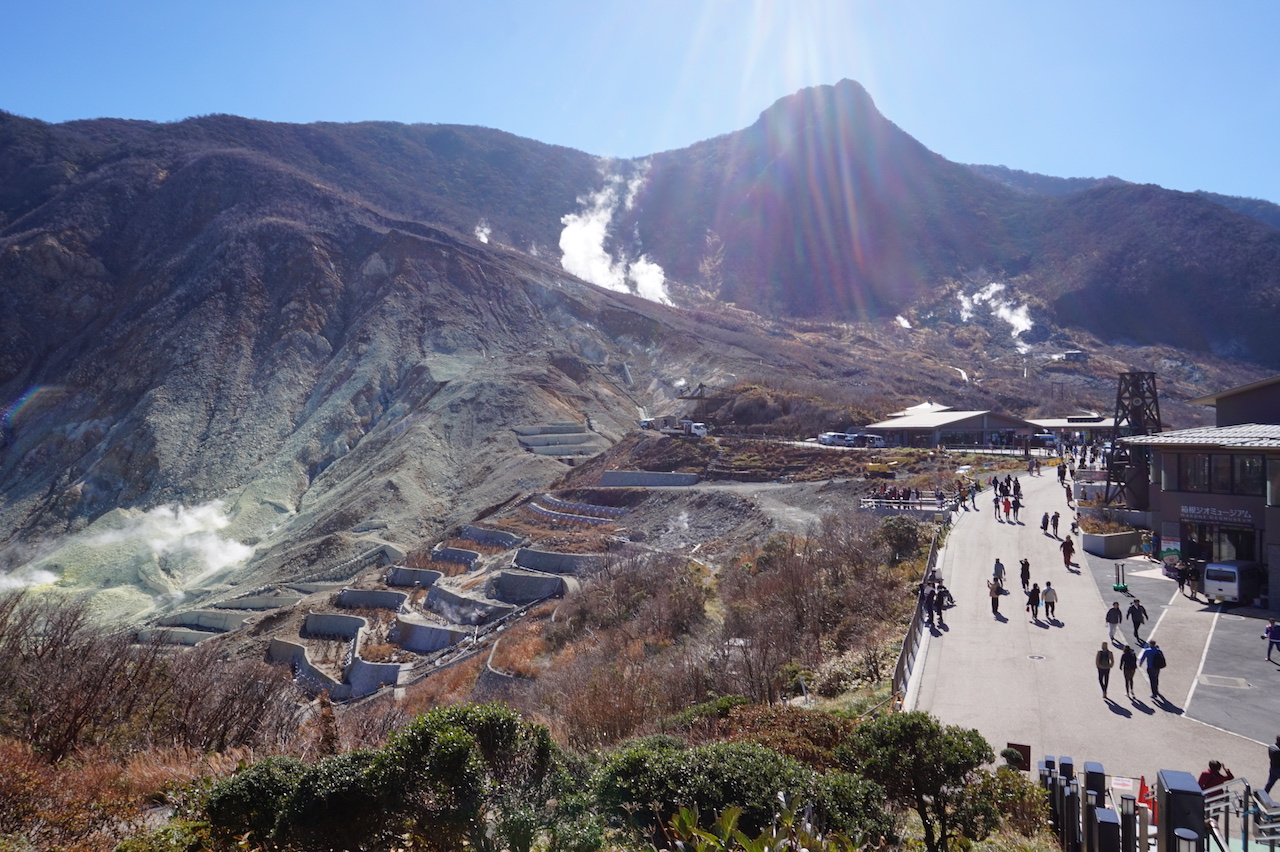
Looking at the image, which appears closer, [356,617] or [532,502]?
Answer: [356,617]

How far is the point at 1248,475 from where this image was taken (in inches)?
835

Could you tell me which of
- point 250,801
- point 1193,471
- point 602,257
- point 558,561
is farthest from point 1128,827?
point 602,257

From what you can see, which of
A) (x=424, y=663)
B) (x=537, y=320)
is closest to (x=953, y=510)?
(x=424, y=663)

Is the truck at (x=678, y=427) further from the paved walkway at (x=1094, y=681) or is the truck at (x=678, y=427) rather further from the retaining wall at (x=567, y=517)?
the paved walkway at (x=1094, y=681)

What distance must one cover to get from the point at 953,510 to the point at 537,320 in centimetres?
6476

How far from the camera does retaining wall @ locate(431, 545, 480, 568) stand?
3978cm

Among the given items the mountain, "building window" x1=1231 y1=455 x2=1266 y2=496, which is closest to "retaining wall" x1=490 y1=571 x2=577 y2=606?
the mountain

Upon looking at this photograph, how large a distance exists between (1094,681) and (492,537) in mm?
32586

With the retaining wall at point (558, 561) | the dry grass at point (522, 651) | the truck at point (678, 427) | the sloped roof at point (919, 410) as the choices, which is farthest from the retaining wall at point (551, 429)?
the dry grass at point (522, 651)

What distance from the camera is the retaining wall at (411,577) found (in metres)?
38.2

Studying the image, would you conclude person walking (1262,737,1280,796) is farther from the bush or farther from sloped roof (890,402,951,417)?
sloped roof (890,402,951,417)

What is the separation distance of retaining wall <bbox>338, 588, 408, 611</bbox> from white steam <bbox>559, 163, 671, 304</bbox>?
94285 mm

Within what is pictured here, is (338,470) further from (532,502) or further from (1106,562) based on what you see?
(1106,562)

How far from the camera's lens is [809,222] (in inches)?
5723
